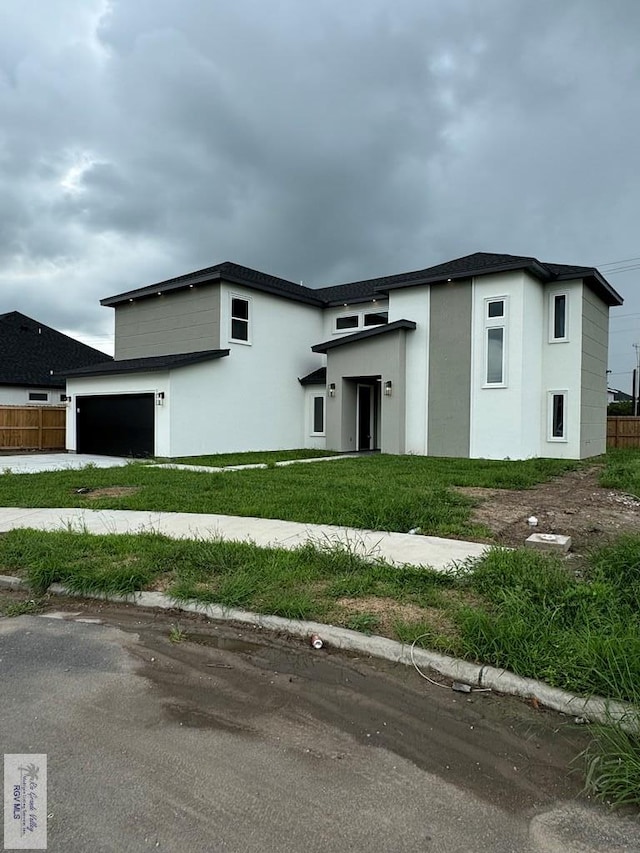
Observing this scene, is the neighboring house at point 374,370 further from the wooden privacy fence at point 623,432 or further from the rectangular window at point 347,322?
the wooden privacy fence at point 623,432

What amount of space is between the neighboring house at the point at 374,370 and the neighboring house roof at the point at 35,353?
8371 mm

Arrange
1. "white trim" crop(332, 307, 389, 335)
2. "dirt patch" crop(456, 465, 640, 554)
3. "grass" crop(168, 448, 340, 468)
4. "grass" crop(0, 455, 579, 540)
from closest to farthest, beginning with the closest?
"dirt patch" crop(456, 465, 640, 554)
"grass" crop(0, 455, 579, 540)
"grass" crop(168, 448, 340, 468)
"white trim" crop(332, 307, 389, 335)

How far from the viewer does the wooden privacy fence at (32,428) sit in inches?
801

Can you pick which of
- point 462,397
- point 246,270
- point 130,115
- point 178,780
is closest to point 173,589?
point 178,780

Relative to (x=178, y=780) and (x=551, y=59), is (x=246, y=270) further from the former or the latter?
(x=178, y=780)

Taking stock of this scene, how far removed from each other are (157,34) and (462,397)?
12.5 metres

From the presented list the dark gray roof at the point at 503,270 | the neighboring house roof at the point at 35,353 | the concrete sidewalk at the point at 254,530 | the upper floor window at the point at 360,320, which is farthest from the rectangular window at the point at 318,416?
the concrete sidewalk at the point at 254,530

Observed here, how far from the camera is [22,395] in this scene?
26453 millimetres

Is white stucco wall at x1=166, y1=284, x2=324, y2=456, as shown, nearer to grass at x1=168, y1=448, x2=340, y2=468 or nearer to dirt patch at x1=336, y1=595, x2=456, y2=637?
grass at x1=168, y1=448, x2=340, y2=468

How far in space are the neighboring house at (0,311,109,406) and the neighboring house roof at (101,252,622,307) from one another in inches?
322

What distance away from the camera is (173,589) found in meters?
4.53

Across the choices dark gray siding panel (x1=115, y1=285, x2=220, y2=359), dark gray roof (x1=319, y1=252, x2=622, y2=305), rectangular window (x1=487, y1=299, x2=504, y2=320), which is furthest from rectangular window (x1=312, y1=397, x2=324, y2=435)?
rectangular window (x1=487, y1=299, x2=504, y2=320)

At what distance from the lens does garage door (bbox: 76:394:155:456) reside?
17.5 meters
